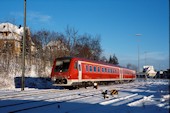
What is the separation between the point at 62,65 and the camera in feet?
87.2

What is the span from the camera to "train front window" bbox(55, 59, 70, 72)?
85.8 feet

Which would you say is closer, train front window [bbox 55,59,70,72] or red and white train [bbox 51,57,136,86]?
red and white train [bbox 51,57,136,86]

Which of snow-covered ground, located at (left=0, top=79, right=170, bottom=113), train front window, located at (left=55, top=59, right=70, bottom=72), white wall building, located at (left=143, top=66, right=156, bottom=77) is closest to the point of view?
snow-covered ground, located at (left=0, top=79, right=170, bottom=113)

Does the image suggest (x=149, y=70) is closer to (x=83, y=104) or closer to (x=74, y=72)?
(x=74, y=72)

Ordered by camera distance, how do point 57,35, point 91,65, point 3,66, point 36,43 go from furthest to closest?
point 57,35 → point 36,43 → point 3,66 → point 91,65

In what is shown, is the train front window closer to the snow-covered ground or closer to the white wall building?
the snow-covered ground

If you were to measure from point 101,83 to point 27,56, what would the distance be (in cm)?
1446

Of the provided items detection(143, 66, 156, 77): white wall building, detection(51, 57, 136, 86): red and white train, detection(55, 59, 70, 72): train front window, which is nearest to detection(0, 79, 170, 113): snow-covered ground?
detection(51, 57, 136, 86): red and white train

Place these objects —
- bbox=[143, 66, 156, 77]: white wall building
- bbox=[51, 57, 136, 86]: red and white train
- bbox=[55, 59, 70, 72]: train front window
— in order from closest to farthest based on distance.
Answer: bbox=[51, 57, 136, 86]: red and white train
bbox=[55, 59, 70, 72]: train front window
bbox=[143, 66, 156, 77]: white wall building

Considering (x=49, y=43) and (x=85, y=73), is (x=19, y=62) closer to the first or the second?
(x=85, y=73)

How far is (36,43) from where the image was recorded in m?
60.4

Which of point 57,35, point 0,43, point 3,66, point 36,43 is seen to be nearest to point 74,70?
point 3,66

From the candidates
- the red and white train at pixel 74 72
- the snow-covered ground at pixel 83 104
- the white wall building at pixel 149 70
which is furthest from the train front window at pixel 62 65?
the white wall building at pixel 149 70

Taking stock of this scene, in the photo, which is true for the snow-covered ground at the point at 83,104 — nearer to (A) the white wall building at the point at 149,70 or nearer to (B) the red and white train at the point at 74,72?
(B) the red and white train at the point at 74,72
